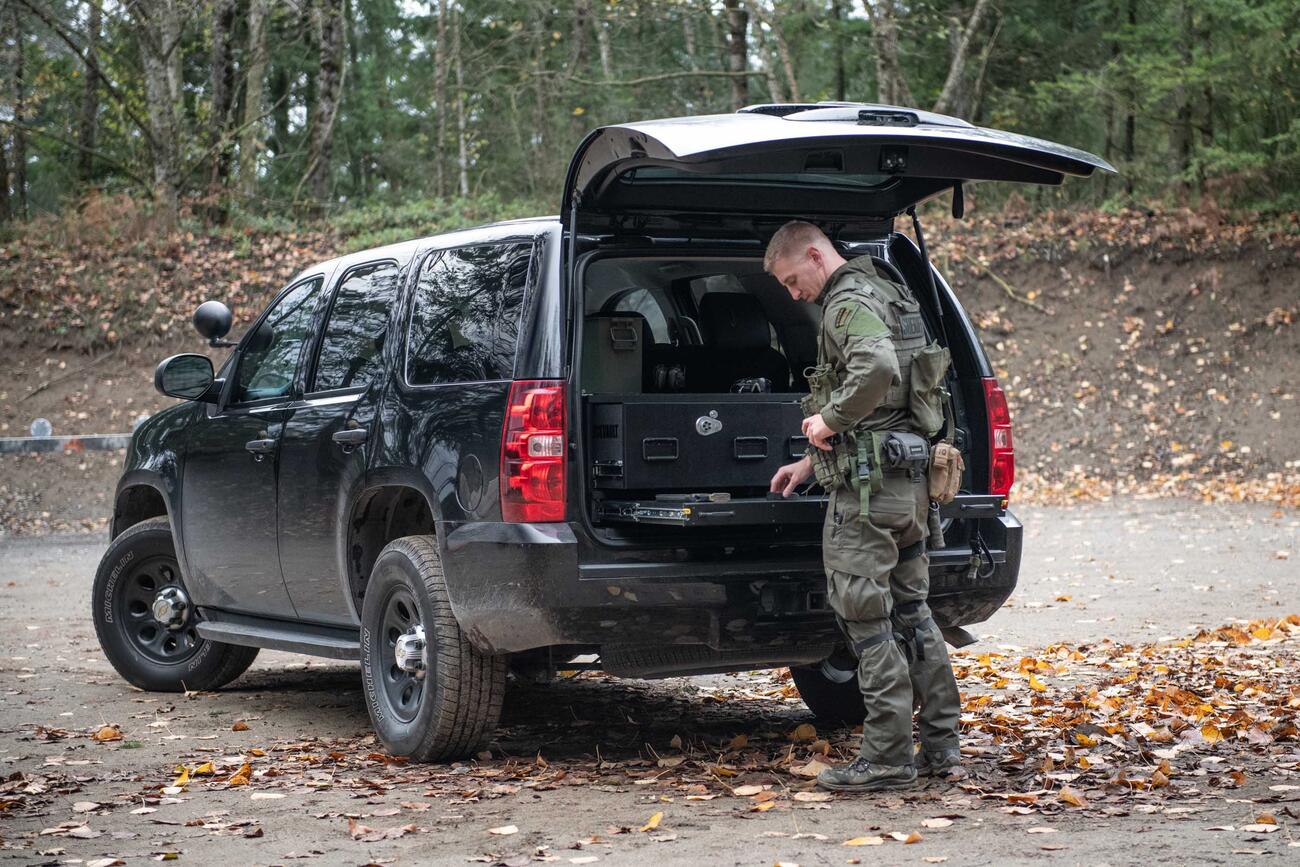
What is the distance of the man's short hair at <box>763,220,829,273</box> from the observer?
504 centimetres

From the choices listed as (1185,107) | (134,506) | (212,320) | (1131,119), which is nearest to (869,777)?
(212,320)

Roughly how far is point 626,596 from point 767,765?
3.11 feet

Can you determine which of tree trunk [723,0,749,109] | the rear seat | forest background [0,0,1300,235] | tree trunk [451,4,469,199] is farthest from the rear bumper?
tree trunk [451,4,469,199]

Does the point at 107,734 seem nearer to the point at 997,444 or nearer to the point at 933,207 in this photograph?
the point at 997,444

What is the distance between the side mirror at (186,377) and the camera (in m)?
6.79

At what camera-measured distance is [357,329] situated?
6.08 meters

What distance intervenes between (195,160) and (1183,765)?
67.5ft

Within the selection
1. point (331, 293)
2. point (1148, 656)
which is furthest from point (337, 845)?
point (1148, 656)

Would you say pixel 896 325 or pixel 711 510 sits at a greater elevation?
pixel 896 325

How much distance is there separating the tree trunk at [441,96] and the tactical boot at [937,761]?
24.6 metres

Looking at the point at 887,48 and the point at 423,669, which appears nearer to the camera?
the point at 423,669

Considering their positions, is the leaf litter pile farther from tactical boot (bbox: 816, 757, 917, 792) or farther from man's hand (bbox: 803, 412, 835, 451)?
man's hand (bbox: 803, 412, 835, 451)

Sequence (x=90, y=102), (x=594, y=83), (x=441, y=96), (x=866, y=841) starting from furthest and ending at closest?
(x=441, y=96)
(x=90, y=102)
(x=594, y=83)
(x=866, y=841)

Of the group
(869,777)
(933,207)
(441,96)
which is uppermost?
(441,96)
